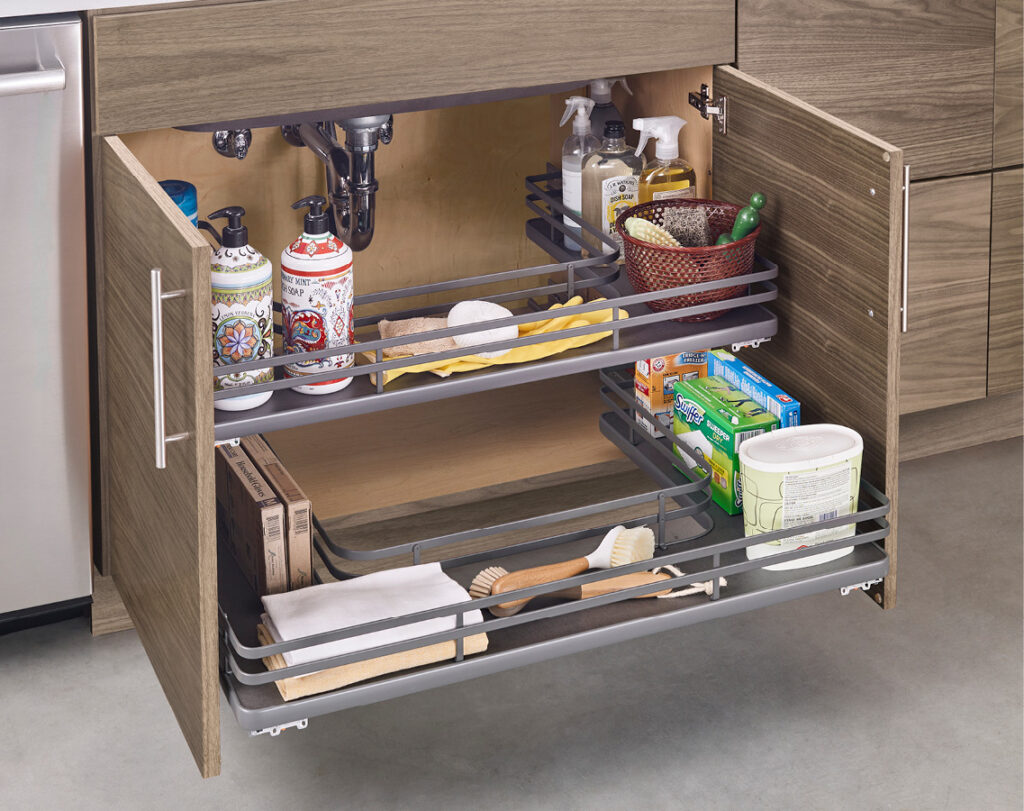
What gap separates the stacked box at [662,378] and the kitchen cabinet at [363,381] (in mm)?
159

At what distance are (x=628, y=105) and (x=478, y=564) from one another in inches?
29.1

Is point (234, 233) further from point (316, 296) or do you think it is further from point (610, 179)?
point (610, 179)

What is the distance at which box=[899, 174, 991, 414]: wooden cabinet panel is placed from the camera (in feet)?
6.86

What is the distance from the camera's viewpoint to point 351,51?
Result: 1569 mm

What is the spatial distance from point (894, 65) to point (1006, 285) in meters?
0.46

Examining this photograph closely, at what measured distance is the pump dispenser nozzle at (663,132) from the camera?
1805 millimetres

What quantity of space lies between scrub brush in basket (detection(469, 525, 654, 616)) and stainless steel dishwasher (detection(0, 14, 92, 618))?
0.52 metres

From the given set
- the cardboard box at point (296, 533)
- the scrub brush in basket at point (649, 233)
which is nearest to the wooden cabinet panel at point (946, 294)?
the scrub brush in basket at point (649, 233)

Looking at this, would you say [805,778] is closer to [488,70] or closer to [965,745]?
[965,745]

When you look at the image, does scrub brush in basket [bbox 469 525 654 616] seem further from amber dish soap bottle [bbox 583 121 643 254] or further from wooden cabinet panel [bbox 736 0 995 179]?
wooden cabinet panel [bbox 736 0 995 179]

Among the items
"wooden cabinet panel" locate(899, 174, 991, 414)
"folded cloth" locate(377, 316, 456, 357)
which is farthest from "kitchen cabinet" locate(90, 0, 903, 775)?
"wooden cabinet panel" locate(899, 174, 991, 414)

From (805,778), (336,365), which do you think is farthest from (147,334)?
(805,778)

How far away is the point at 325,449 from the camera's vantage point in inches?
83.4

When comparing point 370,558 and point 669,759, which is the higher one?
point 370,558
